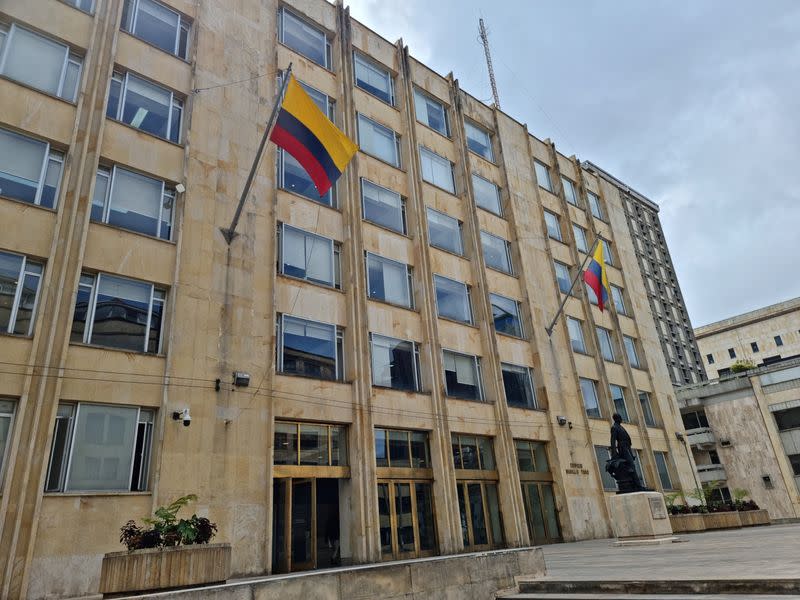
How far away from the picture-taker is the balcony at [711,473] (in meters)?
42.9

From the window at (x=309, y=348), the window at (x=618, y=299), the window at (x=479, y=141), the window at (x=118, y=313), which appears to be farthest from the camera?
the window at (x=618, y=299)

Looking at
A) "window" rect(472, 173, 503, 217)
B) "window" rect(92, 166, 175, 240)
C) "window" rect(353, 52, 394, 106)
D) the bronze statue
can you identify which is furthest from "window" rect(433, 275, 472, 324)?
"window" rect(92, 166, 175, 240)

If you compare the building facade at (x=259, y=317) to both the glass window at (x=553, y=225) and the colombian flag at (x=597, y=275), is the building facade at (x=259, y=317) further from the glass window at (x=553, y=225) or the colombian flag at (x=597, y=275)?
the glass window at (x=553, y=225)

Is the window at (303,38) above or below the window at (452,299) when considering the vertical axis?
above

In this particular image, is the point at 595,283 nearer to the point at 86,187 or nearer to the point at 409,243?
the point at 409,243

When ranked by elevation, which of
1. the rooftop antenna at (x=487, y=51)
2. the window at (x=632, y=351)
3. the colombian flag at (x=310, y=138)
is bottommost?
the window at (x=632, y=351)

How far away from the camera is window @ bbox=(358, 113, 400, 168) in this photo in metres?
24.4

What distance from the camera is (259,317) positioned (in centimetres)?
1734

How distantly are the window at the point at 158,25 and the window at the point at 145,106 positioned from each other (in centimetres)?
183

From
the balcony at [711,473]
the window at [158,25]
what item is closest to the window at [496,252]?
the window at [158,25]

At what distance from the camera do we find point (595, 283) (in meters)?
27.1

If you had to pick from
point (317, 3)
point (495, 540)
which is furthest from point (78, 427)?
point (317, 3)

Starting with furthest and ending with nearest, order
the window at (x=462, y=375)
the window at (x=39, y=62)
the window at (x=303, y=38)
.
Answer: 1. the window at (x=303, y=38)
2. the window at (x=462, y=375)
3. the window at (x=39, y=62)

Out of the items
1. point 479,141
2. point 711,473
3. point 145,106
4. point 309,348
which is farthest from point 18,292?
point 711,473
